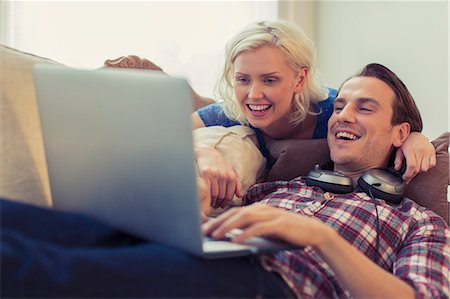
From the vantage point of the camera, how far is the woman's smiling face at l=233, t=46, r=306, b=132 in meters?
1.89

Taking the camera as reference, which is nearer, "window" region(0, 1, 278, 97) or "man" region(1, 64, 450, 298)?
"man" region(1, 64, 450, 298)

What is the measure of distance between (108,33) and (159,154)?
6.82 feet

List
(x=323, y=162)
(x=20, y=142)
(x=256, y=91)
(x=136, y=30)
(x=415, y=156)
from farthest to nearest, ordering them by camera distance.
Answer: (x=136, y=30)
(x=256, y=91)
(x=323, y=162)
(x=415, y=156)
(x=20, y=142)

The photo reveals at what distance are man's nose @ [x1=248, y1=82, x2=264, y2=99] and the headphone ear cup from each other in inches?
17.5

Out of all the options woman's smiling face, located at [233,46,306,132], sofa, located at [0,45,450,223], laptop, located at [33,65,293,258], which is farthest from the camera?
woman's smiling face, located at [233,46,306,132]

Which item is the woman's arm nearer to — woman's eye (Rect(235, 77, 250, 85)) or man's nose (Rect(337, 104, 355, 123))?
man's nose (Rect(337, 104, 355, 123))

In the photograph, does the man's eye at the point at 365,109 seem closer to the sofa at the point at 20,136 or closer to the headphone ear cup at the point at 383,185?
the headphone ear cup at the point at 383,185

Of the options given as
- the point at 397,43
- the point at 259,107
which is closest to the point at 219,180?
the point at 259,107

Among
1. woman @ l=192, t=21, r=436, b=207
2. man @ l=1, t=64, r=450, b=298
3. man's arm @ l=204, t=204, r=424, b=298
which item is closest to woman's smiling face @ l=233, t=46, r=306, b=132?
woman @ l=192, t=21, r=436, b=207

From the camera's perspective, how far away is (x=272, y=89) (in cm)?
192

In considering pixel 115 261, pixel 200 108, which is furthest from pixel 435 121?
pixel 115 261

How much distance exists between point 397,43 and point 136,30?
120cm

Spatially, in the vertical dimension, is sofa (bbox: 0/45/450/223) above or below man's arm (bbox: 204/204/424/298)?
above

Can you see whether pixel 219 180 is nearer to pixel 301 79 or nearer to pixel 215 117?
pixel 215 117
